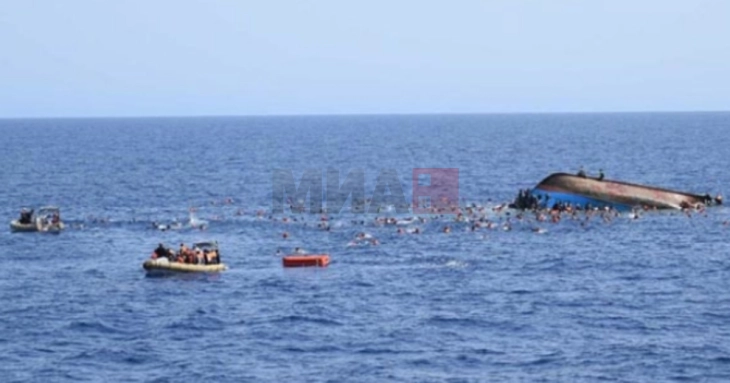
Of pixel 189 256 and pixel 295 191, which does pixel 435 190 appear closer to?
pixel 295 191

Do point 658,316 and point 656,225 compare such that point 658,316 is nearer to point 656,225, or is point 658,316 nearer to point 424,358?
point 424,358

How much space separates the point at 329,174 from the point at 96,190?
37.4m

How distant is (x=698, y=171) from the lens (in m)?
161

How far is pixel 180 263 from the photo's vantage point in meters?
78.1

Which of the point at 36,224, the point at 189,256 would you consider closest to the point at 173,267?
the point at 189,256

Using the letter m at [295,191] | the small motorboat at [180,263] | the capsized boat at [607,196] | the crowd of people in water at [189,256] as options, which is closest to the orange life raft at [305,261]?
the small motorboat at [180,263]

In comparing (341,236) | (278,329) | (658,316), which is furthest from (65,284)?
(658,316)

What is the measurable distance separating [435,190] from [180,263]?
69.9m

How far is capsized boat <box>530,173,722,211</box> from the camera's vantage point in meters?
110

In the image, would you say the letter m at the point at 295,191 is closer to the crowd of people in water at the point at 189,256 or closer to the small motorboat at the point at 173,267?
the crowd of people in water at the point at 189,256

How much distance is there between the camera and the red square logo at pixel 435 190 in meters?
118

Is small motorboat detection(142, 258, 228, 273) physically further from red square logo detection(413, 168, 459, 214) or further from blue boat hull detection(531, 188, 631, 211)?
blue boat hull detection(531, 188, 631, 211)

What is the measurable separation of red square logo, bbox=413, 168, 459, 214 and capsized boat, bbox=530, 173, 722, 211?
918 centimetres

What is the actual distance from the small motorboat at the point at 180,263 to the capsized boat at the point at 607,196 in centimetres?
4058
